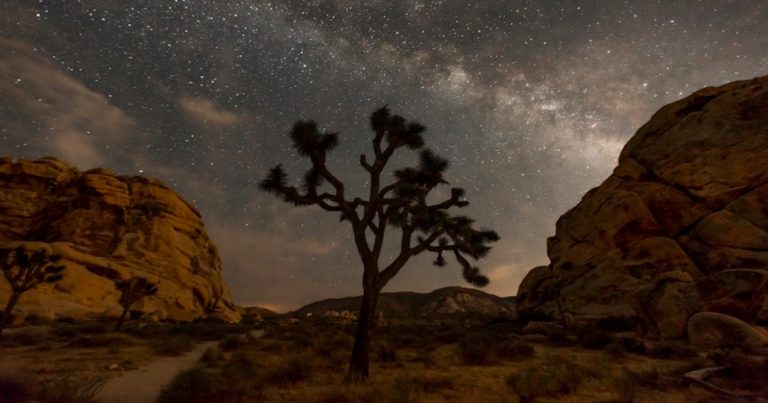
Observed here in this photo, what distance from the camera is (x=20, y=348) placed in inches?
504

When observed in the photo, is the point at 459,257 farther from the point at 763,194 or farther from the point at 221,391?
the point at 763,194

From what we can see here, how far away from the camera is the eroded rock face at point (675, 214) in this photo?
19125mm

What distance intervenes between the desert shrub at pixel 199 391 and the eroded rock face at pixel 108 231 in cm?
2570

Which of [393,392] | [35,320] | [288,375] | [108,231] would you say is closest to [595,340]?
[393,392]

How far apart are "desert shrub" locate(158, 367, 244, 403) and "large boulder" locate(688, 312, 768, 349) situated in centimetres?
1338

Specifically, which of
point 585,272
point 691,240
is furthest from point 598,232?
point 691,240

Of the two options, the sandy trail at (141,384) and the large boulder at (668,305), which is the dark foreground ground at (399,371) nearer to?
the sandy trail at (141,384)

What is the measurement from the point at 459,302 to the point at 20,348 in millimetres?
82821

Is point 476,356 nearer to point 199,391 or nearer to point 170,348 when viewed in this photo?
point 199,391

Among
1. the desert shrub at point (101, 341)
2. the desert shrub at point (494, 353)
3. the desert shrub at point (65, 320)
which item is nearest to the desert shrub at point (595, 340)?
the desert shrub at point (494, 353)

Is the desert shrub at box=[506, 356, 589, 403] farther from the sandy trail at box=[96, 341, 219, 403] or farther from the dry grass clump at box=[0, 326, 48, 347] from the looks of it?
the dry grass clump at box=[0, 326, 48, 347]

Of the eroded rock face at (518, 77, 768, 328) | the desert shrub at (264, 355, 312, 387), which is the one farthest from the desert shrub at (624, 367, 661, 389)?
the eroded rock face at (518, 77, 768, 328)

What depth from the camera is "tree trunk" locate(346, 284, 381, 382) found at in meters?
8.83

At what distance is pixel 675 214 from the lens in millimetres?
22125
